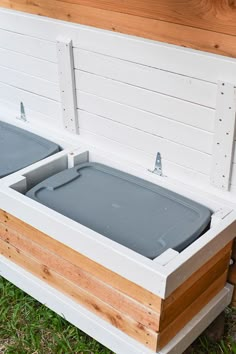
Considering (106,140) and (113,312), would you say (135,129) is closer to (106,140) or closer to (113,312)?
(106,140)

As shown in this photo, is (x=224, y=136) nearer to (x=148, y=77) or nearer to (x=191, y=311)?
(x=148, y=77)

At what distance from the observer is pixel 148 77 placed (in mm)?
1807

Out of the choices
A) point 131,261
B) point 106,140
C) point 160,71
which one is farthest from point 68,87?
point 131,261

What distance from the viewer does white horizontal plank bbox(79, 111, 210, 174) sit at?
5.94 feet

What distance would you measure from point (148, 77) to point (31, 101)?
2.24ft

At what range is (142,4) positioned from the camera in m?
1.73

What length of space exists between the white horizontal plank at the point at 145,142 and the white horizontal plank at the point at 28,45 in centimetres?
26

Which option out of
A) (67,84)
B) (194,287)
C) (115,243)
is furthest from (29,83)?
(194,287)

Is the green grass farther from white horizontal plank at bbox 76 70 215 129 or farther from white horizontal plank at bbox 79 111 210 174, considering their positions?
white horizontal plank at bbox 76 70 215 129

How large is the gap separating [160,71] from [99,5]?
0.32 meters

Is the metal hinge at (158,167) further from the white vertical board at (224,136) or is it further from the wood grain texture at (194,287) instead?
the wood grain texture at (194,287)

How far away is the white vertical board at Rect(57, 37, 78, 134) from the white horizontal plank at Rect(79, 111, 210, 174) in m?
0.04

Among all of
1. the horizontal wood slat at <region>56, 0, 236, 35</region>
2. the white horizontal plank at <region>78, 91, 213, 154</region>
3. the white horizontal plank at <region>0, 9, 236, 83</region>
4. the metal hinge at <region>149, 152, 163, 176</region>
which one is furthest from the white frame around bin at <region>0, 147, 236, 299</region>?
the horizontal wood slat at <region>56, 0, 236, 35</region>

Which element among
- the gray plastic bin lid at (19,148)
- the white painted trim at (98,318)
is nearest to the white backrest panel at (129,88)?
the gray plastic bin lid at (19,148)
